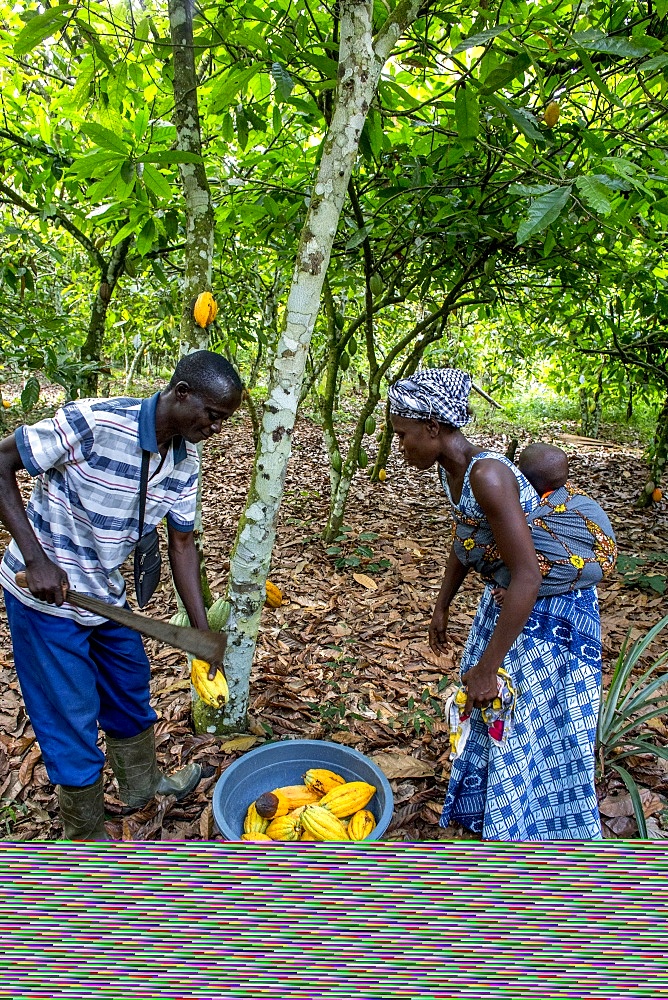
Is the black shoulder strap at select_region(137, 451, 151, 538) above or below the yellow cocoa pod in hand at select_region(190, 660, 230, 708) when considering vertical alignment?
above

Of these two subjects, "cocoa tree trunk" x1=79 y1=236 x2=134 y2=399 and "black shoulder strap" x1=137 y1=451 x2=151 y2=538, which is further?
"cocoa tree trunk" x1=79 y1=236 x2=134 y2=399

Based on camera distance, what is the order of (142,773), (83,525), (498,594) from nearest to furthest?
1. (83,525)
2. (498,594)
3. (142,773)

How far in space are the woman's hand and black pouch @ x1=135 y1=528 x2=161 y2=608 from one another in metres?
0.92

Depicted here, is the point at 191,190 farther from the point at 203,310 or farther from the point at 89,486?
the point at 89,486

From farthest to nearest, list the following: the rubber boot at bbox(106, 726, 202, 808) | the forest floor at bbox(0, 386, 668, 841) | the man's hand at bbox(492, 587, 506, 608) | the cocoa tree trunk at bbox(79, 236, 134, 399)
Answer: the cocoa tree trunk at bbox(79, 236, 134, 399) < the forest floor at bbox(0, 386, 668, 841) < the rubber boot at bbox(106, 726, 202, 808) < the man's hand at bbox(492, 587, 506, 608)

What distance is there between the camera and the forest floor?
2.11 meters

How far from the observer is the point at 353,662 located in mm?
3043

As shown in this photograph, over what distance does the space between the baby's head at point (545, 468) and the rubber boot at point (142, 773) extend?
146cm

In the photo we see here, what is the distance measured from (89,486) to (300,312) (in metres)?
0.84

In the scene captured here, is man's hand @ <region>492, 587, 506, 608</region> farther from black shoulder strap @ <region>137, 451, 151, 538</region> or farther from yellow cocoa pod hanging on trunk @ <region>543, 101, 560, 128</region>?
yellow cocoa pod hanging on trunk @ <region>543, 101, 560, 128</region>

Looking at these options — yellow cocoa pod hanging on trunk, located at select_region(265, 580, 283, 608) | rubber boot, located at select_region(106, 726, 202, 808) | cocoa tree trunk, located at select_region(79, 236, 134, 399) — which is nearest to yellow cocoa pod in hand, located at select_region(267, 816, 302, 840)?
rubber boot, located at select_region(106, 726, 202, 808)

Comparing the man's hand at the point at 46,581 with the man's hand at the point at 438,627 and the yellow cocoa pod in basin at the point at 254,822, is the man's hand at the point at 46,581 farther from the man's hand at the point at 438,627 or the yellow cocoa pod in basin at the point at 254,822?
the man's hand at the point at 438,627

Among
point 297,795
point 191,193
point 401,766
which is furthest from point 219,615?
point 191,193

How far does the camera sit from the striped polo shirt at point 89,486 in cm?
154
